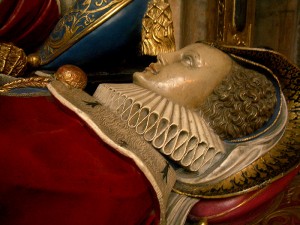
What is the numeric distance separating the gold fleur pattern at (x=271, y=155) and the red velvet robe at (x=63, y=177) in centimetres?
18

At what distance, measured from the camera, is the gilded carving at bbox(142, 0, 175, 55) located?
1.28 m

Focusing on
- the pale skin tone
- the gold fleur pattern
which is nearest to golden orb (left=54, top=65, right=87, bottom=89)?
the pale skin tone

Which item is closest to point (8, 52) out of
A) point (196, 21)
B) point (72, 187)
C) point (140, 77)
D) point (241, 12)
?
point (140, 77)

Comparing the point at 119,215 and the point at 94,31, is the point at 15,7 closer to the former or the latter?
the point at 94,31

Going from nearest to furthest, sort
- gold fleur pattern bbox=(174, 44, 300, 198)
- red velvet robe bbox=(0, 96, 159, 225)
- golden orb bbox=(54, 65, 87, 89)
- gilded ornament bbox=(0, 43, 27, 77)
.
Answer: red velvet robe bbox=(0, 96, 159, 225), gold fleur pattern bbox=(174, 44, 300, 198), golden orb bbox=(54, 65, 87, 89), gilded ornament bbox=(0, 43, 27, 77)

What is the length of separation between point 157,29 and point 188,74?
49 cm

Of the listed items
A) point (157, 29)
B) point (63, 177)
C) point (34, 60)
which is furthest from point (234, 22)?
point (63, 177)

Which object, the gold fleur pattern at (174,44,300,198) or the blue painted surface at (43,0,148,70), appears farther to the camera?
the blue painted surface at (43,0,148,70)

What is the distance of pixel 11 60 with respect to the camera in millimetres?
1125

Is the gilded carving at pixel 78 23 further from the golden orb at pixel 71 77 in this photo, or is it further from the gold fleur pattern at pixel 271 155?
the gold fleur pattern at pixel 271 155

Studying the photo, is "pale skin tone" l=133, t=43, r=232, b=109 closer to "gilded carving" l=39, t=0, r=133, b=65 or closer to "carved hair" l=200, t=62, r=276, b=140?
"carved hair" l=200, t=62, r=276, b=140

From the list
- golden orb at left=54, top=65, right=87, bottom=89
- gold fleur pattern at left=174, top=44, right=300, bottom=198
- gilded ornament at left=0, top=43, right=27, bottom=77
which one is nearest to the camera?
gold fleur pattern at left=174, top=44, right=300, bottom=198

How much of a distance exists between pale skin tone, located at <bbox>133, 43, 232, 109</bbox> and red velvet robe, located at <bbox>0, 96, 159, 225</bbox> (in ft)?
0.85

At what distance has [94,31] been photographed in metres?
1.16
